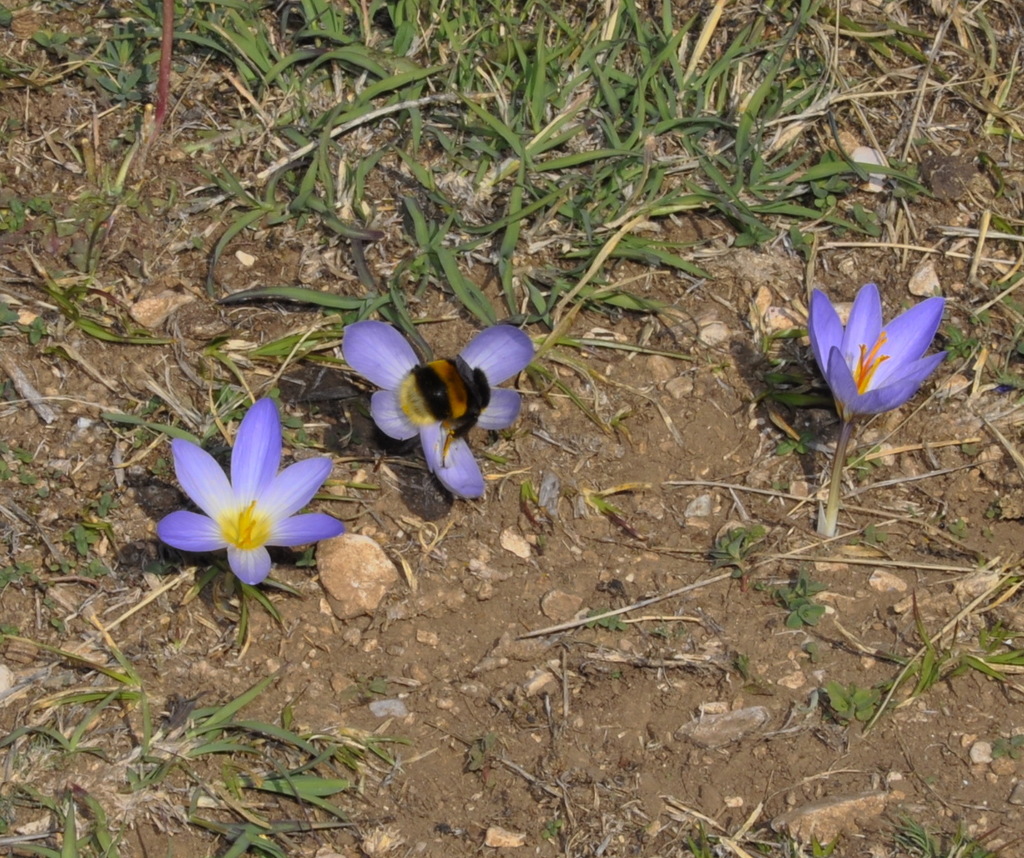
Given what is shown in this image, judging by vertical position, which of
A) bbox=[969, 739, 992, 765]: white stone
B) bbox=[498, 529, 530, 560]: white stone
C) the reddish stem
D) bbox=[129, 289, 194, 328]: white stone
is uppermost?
the reddish stem

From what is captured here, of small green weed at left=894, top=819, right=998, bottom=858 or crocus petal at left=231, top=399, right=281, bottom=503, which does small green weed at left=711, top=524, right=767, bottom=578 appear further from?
crocus petal at left=231, top=399, right=281, bottom=503

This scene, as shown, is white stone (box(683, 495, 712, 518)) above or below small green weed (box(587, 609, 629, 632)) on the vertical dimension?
above

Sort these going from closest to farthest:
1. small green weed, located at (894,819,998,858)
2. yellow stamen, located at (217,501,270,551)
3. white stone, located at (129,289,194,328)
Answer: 1. small green weed, located at (894,819,998,858)
2. yellow stamen, located at (217,501,270,551)
3. white stone, located at (129,289,194,328)

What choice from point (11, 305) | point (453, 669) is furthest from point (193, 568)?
point (11, 305)

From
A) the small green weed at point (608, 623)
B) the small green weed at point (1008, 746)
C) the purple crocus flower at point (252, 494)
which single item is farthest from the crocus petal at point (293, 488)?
the small green weed at point (1008, 746)

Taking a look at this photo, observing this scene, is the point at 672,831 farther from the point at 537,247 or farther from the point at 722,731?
the point at 537,247

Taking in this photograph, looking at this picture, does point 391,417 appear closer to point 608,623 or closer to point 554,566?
point 554,566

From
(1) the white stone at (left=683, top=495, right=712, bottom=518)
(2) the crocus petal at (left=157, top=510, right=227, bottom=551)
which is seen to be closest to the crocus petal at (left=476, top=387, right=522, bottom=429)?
(1) the white stone at (left=683, top=495, right=712, bottom=518)

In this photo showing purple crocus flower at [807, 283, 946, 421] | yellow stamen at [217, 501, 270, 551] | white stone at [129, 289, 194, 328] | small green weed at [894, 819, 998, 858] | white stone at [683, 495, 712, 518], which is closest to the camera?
small green weed at [894, 819, 998, 858]
